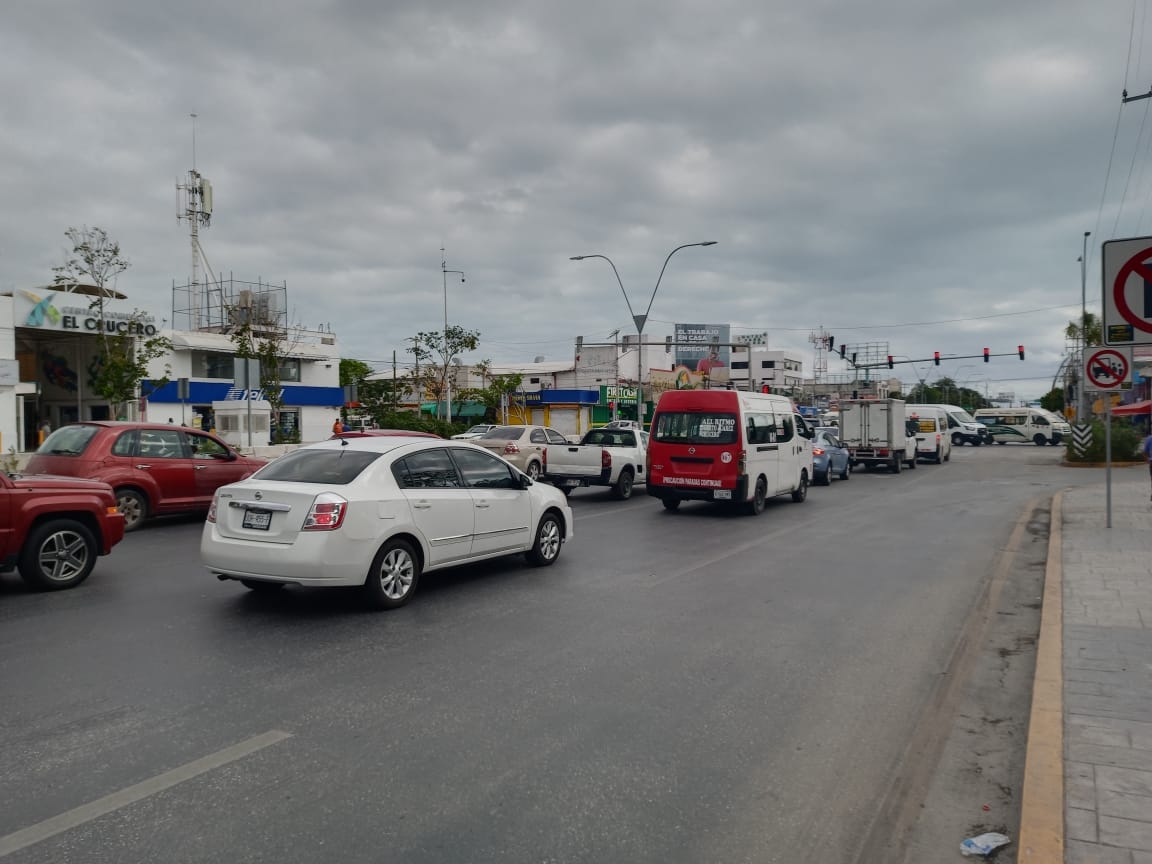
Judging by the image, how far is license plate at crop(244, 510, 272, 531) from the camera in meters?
7.72

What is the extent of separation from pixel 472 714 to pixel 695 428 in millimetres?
11902

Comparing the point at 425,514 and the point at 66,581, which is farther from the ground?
the point at 425,514

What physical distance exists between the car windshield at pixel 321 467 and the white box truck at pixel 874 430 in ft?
83.5

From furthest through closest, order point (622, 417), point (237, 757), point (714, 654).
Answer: point (622, 417) < point (714, 654) < point (237, 757)

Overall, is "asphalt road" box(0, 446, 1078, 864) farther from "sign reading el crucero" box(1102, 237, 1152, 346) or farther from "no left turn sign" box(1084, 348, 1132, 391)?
"no left turn sign" box(1084, 348, 1132, 391)

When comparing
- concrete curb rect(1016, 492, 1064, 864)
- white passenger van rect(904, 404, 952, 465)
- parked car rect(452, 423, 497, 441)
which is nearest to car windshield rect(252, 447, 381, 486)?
concrete curb rect(1016, 492, 1064, 864)

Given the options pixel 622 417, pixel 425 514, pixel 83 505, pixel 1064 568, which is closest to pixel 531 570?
pixel 425 514

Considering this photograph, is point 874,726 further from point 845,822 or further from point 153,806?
point 153,806

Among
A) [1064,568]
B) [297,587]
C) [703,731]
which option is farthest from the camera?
[1064,568]

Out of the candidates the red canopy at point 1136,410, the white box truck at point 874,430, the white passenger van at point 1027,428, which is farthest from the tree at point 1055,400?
the white box truck at point 874,430

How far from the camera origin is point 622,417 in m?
69.3

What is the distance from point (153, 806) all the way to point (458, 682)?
87.9 inches

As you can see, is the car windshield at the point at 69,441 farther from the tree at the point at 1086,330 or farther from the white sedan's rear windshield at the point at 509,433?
the tree at the point at 1086,330

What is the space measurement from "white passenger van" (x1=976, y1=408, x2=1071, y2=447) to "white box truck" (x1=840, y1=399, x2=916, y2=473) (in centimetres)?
3031
